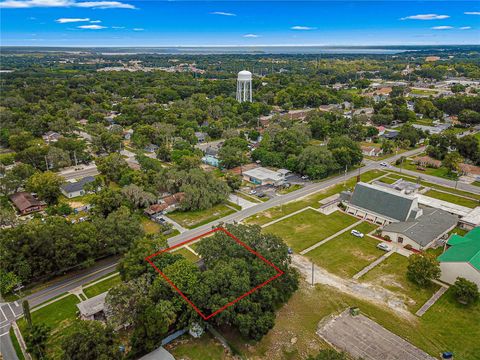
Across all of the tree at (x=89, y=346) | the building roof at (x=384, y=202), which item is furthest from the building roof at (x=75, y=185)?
the building roof at (x=384, y=202)

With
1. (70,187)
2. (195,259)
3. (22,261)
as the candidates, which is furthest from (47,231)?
(70,187)

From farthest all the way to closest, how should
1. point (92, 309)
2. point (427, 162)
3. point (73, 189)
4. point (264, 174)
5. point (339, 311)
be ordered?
point (427, 162), point (264, 174), point (73, 189), point (339, 311), point (92, 309)

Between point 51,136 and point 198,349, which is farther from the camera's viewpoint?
point 51,136

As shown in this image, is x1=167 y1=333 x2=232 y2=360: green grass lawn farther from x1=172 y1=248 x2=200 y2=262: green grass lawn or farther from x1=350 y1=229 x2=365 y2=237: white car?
x1=350 y1=229 x2=365 y2=237: white car

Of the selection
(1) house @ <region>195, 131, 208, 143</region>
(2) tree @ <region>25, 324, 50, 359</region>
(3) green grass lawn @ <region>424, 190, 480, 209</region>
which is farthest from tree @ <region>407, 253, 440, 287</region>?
(1) house @ <region>195, 131, 208, 143</region>

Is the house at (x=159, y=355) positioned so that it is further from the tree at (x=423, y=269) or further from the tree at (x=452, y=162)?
the tree at (x=452, y=162)

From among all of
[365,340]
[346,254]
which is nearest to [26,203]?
[346,254]

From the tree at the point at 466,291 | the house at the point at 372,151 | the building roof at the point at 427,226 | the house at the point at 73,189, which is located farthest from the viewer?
the house at the point at 372,151

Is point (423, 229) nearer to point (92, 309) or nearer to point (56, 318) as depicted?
point (92, 309)
